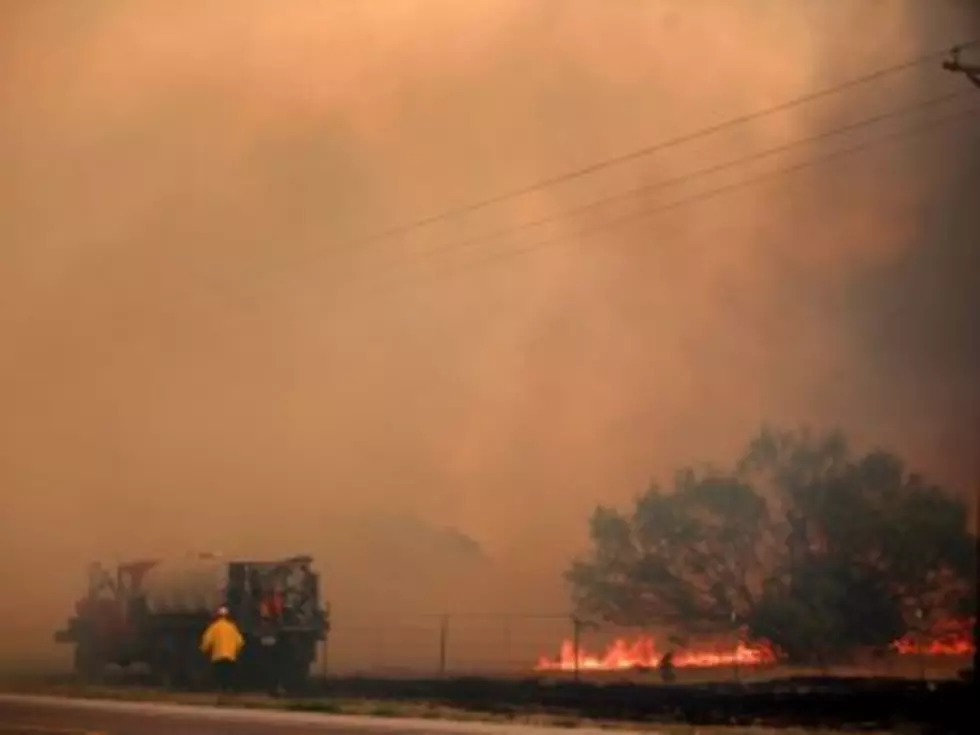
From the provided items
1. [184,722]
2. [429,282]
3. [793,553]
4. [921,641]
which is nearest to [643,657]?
[793,553]

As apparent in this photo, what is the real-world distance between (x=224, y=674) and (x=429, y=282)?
5.08 ft

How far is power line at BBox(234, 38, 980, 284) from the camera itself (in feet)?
13.7

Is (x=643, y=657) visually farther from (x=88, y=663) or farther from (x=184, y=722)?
(x=88, y=663)

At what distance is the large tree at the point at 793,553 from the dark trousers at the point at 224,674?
4.32ft

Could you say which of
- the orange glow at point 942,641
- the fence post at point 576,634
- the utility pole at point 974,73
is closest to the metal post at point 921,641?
the orange glow at point 942,641

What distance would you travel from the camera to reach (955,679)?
3.72 meters

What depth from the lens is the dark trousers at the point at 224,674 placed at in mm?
4605

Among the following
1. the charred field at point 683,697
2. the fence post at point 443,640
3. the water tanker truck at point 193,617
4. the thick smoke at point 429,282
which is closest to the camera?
the charred field at point 683,697

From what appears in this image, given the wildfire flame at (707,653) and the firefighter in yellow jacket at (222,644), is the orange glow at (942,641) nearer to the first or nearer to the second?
the wildfire flame at (707,653)

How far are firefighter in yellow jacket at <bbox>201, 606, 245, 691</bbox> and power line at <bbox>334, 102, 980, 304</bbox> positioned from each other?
147cm

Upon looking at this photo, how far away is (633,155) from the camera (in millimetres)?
4379

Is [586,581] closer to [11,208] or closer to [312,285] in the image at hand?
[312,285]

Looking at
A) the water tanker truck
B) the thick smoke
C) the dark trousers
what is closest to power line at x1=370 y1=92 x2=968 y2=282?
the thick smoke

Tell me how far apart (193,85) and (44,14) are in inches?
31.5
